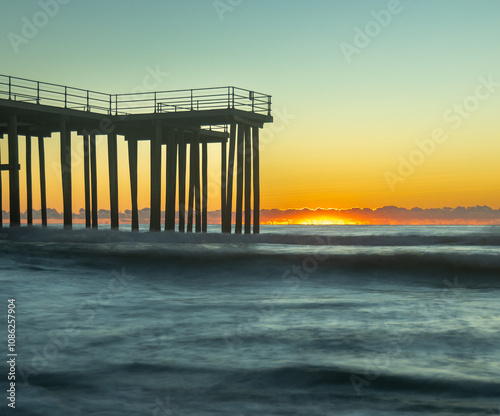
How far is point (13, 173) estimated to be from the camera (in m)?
22.6

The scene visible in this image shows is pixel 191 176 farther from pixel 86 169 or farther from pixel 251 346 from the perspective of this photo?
pixel 251 346

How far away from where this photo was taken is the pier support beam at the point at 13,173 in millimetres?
22578

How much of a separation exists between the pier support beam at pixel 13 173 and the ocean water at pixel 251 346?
10.4 meters

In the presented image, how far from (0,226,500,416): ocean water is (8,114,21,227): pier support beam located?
10358 mm

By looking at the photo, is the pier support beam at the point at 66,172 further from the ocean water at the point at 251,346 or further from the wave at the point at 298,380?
the wave at the point at 298,380

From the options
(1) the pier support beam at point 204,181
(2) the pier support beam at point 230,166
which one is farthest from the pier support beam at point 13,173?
(1) the pier support beam at point 204,181

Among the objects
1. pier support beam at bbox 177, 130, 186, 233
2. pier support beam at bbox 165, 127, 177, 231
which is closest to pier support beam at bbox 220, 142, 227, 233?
pier support beam at bbox 177, 130, 186, 233

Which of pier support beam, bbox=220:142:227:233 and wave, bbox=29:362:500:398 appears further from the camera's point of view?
pier support beam, bbox=220:142:227:233

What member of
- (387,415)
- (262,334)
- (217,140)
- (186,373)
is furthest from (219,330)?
(217,140)

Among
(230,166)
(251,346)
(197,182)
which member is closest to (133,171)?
(197,182)

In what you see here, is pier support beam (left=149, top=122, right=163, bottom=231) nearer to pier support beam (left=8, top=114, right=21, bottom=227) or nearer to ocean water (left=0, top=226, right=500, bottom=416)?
pier support beam (left=8, top=114, right=21, bottom=227)

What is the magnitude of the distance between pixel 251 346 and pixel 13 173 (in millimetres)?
19000

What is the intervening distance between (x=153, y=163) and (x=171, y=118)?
92.1 inches

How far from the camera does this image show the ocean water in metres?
4.34
